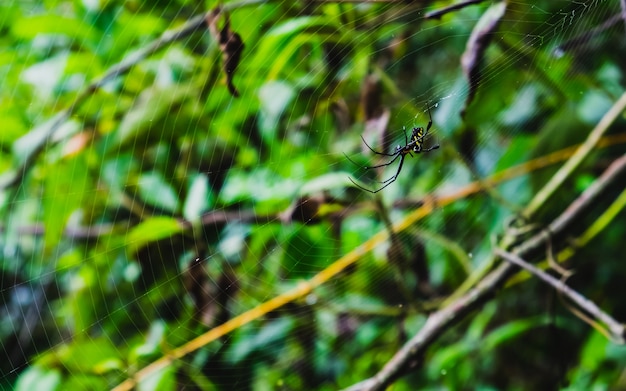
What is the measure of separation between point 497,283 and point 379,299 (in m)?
0.21

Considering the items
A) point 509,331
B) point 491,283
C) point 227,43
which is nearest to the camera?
point 227,43

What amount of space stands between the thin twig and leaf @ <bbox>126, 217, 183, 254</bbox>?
496mm

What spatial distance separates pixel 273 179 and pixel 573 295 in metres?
0.47

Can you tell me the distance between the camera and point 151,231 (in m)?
0.87

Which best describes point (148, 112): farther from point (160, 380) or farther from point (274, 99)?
point (160, 380)

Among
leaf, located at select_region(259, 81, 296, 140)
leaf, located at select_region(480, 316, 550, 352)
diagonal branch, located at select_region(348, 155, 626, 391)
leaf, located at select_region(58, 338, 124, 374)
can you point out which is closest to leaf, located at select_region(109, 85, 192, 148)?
leaf, located at select_region(259, 81, 296, 140)

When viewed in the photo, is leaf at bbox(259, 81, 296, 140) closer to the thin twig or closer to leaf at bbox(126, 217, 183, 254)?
leaf at bbox(126, 217, 183, 254)

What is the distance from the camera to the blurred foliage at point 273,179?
0.83m

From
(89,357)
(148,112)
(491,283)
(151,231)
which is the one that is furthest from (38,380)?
(491,283)

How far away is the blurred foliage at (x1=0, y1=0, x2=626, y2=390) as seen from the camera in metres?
0.83

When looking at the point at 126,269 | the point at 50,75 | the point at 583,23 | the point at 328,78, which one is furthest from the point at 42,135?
the point at 583,23

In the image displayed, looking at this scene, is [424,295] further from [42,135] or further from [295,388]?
[42,135]

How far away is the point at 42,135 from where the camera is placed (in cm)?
81

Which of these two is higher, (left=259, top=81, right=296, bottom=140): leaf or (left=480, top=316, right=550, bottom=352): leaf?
(left=259, top=81, right=296, bottom=140): leaf
